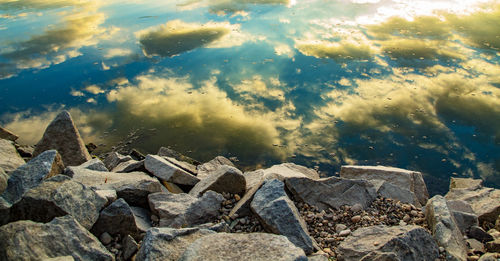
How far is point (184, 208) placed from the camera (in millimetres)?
6168

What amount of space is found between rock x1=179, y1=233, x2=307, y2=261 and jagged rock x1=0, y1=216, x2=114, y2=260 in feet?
4.17

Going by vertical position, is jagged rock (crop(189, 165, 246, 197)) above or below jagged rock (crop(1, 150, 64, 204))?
below

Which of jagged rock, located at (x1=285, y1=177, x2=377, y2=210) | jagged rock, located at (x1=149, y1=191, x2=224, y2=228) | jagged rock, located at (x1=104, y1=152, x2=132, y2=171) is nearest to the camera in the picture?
jagged rock, located at (x1=149, y1=191, x2=224, y2=228)

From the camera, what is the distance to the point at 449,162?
1016 centimetres

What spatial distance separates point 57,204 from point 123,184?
61.9 inches

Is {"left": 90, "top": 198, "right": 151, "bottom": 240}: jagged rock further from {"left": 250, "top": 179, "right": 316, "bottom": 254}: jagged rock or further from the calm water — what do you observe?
the calm water

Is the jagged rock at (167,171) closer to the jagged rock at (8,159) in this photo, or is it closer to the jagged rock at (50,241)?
the jagged rock at (8,159)

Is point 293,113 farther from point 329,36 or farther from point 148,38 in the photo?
point 148,38

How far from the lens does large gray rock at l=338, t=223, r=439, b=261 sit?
→ 476 centimetres

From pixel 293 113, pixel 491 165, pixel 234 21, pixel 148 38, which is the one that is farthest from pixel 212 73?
pixel 491 165

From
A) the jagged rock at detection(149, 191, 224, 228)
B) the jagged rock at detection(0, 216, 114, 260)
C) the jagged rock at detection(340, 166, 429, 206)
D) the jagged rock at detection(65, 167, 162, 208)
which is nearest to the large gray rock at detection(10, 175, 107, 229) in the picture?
the jagged rock at detection(0, 216, 114, 260)

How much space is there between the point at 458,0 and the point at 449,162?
22.0 meters

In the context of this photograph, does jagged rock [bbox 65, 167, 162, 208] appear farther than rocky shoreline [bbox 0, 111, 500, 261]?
Yes

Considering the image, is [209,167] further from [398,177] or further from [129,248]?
[398,177]
